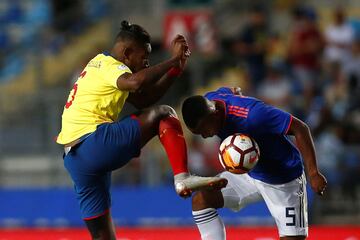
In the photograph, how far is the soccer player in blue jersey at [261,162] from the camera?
869 cm

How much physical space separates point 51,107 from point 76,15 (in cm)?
426

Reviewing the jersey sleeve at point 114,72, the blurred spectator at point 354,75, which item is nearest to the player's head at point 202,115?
the jersey sleeve at point 114,72

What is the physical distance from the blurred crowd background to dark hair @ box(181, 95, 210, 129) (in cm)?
724

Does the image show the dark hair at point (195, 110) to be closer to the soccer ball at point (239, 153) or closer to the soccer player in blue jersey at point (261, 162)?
the soccer player in blue jersey at point (261, 162)

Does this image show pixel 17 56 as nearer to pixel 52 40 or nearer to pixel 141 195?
pixel 52 40

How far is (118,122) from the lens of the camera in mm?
8812

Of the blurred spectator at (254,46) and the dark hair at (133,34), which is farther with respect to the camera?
the blurred spectator at (254,46)

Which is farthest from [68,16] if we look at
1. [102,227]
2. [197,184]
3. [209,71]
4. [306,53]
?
[197,184]

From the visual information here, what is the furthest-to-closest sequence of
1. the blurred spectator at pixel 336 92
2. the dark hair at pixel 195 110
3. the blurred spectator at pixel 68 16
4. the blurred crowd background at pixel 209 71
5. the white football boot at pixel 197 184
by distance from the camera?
the blurred spectator at pixel 68 16 → the blurred spectator at pixel 336 92 → the blurred crowd background at pixel 209 71 → the dark hair at pixel 195 110 → the white football boot at pixel 197 184

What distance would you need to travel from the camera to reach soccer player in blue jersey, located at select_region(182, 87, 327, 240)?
28.5ft

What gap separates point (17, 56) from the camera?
65.3 ft

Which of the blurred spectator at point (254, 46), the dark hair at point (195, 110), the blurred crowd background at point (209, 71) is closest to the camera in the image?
the dark hair at point (195, 110)

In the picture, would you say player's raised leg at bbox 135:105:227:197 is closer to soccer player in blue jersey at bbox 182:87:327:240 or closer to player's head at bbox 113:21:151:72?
soccer player in blue jersey at bbox 182:87:327:240

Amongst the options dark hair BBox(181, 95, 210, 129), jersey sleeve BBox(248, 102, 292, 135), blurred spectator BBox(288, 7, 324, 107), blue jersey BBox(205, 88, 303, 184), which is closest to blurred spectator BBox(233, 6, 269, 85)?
blurred spectator BBox(288, 7, 324, 107)
